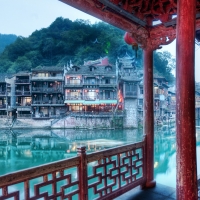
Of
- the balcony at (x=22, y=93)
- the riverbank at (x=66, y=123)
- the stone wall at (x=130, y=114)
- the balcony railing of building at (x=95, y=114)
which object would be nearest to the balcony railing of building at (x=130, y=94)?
the stone wall at (x=130, y=114)

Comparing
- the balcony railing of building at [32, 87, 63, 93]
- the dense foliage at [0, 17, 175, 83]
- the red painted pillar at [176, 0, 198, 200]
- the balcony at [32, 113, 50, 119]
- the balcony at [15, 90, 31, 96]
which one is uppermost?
the dense foliage at [0, 17, 175, 83]

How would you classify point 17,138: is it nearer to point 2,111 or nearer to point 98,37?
point 2,111

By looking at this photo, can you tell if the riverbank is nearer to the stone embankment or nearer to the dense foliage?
the stone embankment

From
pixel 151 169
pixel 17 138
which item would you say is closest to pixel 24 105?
pixel 17 138

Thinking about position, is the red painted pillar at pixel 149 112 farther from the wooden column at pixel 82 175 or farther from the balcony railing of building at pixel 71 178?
the wooden column at pixel 82 175

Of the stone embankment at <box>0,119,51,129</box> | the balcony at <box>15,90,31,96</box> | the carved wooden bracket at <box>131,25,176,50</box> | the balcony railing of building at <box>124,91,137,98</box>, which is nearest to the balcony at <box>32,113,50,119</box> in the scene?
the stone embankment at <box>0,119,51,129</box>

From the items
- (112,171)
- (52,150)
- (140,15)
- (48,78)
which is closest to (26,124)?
(48,78)

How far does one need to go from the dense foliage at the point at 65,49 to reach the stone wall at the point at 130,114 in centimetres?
1102

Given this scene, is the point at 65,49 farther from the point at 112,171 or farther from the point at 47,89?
the point at 112,171

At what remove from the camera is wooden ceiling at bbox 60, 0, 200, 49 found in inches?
82.3

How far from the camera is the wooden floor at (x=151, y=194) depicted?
104 inches

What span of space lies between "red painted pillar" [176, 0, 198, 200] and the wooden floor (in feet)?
4.08

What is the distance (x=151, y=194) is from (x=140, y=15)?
2298 mm

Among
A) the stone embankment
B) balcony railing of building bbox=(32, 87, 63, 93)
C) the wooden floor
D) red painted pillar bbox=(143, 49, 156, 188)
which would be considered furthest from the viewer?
balcony railing of building bbox=(32, 87, 63, 93)
